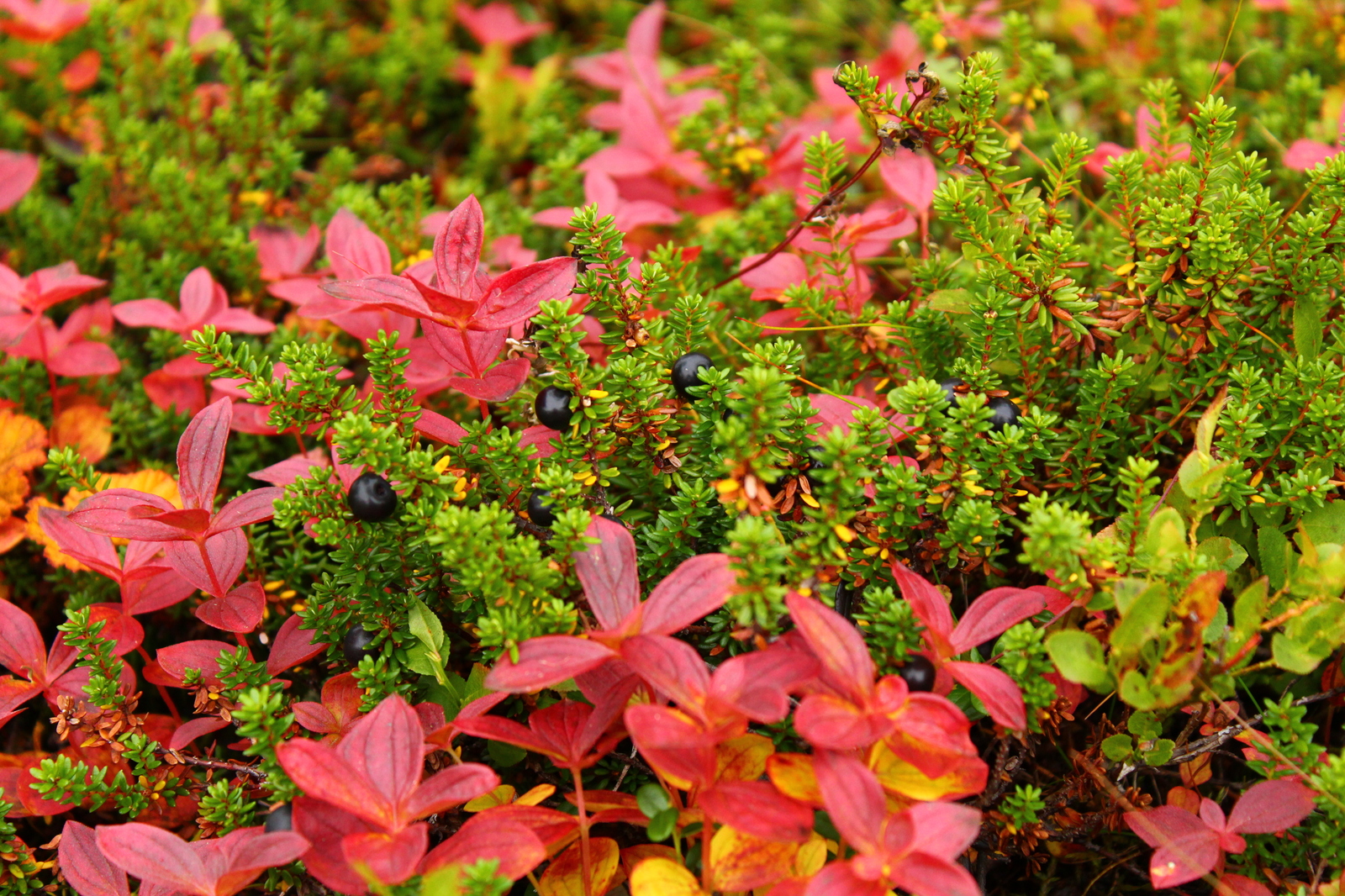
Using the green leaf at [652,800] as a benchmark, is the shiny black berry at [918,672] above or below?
above

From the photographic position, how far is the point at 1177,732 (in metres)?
1.70

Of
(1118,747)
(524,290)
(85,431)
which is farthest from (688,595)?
(85,431)

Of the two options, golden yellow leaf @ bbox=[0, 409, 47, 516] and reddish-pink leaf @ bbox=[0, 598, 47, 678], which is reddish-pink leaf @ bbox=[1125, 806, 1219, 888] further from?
golden yellow leaf @ bbox=[0, 409, 47, 516]

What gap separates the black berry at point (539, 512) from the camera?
4.84 feet

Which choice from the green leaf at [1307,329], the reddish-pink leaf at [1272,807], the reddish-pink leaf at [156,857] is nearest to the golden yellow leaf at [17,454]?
the reddish-pink leaf at [156,857]

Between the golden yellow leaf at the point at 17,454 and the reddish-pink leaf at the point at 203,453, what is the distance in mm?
604

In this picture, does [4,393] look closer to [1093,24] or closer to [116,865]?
[116,865]

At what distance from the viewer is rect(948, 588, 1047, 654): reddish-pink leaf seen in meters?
1.38

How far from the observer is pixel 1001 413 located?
61.6 inches

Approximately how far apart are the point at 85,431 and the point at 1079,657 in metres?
1.97

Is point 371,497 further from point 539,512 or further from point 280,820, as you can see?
point 280,820

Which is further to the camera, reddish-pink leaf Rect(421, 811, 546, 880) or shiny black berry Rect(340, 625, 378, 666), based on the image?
shiny black berry Rect(340, 625, 378, 666)

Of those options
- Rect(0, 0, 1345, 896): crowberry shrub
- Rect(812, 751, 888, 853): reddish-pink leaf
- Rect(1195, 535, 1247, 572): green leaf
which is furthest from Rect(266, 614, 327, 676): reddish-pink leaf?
Rect(1195, 535, 1247, 572): green leaf

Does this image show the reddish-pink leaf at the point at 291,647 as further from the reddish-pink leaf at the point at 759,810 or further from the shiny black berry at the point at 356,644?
the reddish-pink leaf at the point at 759,810
